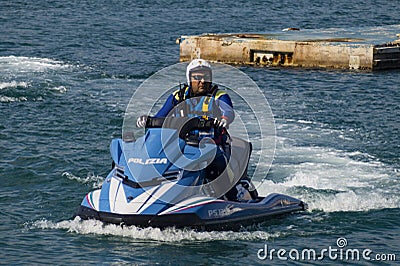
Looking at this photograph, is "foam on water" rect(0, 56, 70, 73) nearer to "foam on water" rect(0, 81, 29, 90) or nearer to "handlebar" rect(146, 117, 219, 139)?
"foam on water" rect(0, 81, 29, 90)

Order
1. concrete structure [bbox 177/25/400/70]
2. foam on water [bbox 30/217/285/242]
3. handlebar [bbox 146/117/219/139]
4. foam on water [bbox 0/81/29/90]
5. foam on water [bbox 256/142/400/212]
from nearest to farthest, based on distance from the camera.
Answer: foam on water [bbox 30/217/285/242] < handlebar [bbox 146/117/219/139] < foam on water [bbox 256/142/400/212] < foam on water [bbox 0/81/29/90] < concrete structure [bbox 177/25/400/70]

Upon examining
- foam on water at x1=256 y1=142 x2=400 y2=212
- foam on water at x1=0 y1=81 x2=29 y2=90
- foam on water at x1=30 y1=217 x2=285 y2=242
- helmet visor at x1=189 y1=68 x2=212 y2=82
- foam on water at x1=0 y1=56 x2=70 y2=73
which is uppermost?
helmet visor at x1=189 y1=68 x2=212 y2=82

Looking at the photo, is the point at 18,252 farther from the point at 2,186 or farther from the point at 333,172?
the point at 333,172

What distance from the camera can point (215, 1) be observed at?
150 feet

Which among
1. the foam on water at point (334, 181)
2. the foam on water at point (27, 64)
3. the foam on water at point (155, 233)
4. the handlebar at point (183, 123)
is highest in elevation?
the handlebar at point (183, 123)

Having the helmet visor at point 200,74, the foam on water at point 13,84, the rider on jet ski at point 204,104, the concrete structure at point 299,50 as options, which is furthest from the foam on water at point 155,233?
the concrete structure at point 299,50

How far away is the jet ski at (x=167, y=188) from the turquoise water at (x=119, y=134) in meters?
0.16

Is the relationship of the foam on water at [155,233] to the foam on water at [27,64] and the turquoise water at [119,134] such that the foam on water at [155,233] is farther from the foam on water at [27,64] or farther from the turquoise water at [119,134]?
the foam on water at [27,64]

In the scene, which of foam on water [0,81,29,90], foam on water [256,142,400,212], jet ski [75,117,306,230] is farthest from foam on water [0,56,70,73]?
jet ski [75,117,306,230]

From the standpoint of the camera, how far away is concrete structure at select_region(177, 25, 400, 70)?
25.5 meters

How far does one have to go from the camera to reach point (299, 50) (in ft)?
86.1

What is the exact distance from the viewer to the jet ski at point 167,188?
9844 mm

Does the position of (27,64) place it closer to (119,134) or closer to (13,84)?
(13,84)

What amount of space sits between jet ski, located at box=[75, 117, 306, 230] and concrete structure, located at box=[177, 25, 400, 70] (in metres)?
15.4
